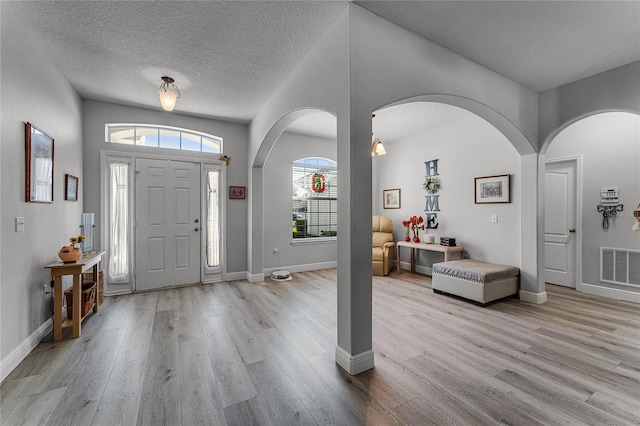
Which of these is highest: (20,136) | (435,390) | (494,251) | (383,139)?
(383,139)

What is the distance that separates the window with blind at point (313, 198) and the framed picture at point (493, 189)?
2.56m

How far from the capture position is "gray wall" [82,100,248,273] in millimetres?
3975

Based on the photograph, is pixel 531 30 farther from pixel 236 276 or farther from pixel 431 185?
pixel 236 276

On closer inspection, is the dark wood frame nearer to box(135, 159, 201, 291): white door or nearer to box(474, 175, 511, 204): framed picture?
box(135, 159, 201, 291): white door

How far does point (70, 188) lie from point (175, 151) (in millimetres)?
1519

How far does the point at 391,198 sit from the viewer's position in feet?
20.4

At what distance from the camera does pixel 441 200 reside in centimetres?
521

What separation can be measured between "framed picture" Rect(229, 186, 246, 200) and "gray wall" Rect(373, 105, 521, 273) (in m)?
3.28

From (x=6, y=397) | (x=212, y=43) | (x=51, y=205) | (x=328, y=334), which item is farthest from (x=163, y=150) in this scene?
(x=328, y=334)

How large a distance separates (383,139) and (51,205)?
5416 millimetres

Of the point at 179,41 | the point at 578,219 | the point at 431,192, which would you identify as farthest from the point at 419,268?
the point at 179,41

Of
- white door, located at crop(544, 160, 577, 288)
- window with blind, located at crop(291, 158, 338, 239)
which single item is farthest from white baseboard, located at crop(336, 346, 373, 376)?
white door, located at crop(544, 160, 577, 288)

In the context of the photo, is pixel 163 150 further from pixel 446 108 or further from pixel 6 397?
pixel 446 108

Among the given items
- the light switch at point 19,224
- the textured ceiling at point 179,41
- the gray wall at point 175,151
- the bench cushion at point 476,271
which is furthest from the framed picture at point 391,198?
the light switch at point 19,224
